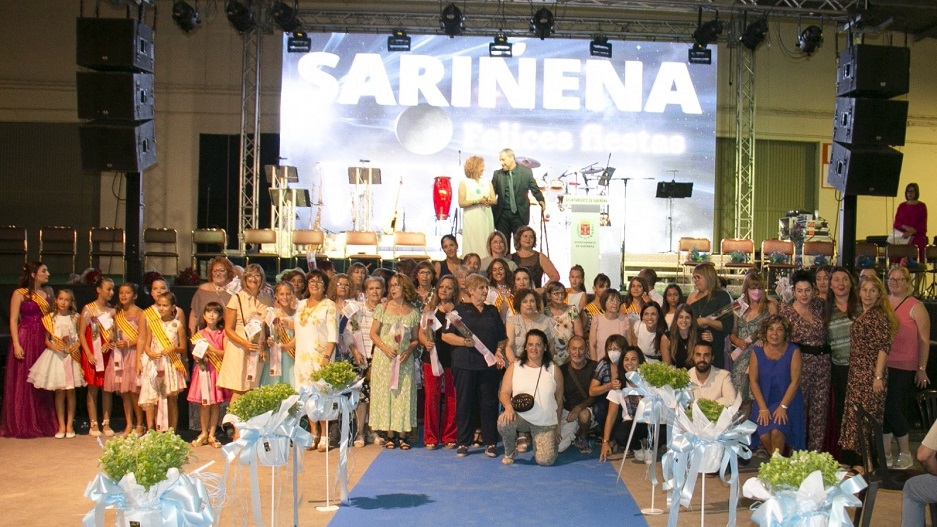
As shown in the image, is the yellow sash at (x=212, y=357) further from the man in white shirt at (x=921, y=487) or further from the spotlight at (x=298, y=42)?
the spotlight at (x=298, y=42)

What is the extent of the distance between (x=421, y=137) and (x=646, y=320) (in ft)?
28.8

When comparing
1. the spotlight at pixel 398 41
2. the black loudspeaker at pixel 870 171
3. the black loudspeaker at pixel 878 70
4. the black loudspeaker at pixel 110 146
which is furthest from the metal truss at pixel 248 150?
the black loudspeaker at pixel 878 70

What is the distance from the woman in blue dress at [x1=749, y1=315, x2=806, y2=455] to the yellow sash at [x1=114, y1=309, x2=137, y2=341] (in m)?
5.14

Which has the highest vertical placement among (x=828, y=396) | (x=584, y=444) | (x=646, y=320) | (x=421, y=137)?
(x=421, y=137)

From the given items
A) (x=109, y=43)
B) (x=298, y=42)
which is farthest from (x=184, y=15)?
(x=109, y=43)

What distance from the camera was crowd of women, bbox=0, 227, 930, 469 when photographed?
7328 mm

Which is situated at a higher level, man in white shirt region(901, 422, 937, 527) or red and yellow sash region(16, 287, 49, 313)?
red and yellow sash region(16, 287, 49, 313)

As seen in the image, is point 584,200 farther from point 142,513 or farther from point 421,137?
point 142,513

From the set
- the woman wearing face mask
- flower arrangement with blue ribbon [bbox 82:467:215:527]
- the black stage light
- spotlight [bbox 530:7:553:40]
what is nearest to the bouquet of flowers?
flower arrangement with blue ribbon [bbox 82:467:215:527]

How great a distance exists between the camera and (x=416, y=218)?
15.9 m

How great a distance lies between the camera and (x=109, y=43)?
29.6 feet

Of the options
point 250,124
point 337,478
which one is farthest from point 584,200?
point 250,124

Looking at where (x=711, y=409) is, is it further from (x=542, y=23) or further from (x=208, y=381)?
(x=542, y=23)

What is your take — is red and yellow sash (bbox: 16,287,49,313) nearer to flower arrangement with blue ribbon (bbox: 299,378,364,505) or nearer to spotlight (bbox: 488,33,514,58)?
flower arrangement with blue ribbon (bbox: 299,378,364,505)
